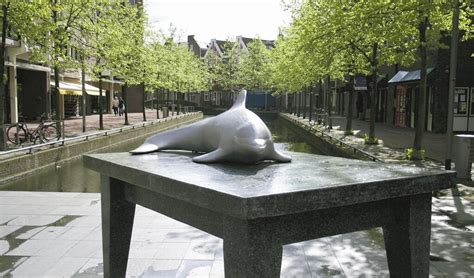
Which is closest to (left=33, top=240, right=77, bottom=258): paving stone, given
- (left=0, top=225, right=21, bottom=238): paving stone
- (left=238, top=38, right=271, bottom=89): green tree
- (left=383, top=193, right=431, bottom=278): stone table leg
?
(left=0, top=225, right=21, bottom=238): paving stone

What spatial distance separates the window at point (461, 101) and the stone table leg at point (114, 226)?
2370 centimetres

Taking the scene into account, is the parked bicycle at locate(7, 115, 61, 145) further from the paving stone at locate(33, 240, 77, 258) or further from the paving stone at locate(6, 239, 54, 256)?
the paving stone at locate(33, 240, 77, 258)

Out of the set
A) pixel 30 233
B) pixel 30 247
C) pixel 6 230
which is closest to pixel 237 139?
pixel 30 247

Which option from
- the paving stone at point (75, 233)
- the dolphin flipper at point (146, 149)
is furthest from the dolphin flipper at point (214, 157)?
the paving stone at point (75, 233)

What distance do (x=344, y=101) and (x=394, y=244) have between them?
150 feet

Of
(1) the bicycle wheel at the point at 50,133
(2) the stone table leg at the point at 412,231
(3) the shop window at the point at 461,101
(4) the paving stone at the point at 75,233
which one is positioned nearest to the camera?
(2) the stone table leg at the point at 412,231

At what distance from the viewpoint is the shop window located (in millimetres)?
25141

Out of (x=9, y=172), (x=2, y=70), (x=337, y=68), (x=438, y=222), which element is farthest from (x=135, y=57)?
(x=438, y=222)

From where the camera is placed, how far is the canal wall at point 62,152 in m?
13.1

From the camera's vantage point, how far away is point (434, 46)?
53.9ft

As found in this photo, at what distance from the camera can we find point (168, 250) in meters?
6.38

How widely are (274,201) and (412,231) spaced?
69.0 inches

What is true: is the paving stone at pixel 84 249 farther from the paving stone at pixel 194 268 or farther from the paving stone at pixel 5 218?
the paving stone at pixel 5 218

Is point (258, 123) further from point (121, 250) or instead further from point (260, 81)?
point (260, 81)
